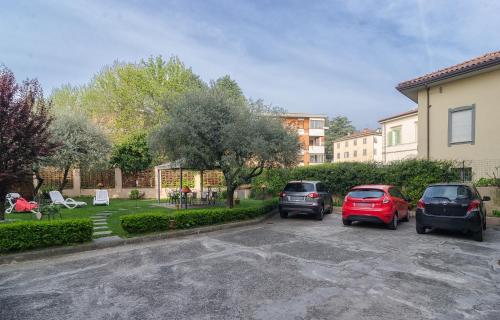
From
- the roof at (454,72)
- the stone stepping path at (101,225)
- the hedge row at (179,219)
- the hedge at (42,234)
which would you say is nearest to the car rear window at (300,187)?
the hedge row at (179,219)

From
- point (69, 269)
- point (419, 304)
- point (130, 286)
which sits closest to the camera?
point (419, 304)

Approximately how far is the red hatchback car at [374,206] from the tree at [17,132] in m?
9.59

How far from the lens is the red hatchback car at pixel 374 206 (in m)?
9.76

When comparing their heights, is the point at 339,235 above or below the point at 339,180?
below

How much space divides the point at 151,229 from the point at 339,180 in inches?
418

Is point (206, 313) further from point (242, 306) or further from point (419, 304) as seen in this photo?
point (419, 304)

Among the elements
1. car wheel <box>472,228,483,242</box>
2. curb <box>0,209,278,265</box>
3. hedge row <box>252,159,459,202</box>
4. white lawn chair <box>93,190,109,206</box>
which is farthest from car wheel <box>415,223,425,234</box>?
white lawn chair <box>93,190,109,206</box>

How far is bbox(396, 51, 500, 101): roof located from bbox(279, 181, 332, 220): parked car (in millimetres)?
7608

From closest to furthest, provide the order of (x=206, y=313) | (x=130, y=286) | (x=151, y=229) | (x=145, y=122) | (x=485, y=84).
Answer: (x=206, y=313) < (x=130, y=286) < (x=151, y=229) < (x=485, y=84) < (x=145, y=122)

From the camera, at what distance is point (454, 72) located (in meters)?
13.4

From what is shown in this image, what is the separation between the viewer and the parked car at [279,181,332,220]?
11.7 m

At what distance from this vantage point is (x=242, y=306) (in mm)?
4074

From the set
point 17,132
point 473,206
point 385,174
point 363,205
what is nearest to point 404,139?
point 385,174

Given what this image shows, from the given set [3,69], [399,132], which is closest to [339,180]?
[3,69]
